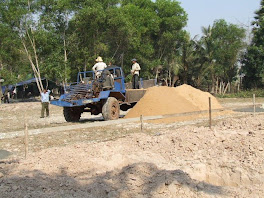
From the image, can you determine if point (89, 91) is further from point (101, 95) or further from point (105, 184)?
point (105, 184)

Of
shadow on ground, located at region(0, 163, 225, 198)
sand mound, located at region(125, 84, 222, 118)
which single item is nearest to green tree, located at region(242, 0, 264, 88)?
sand mound, located at region(125, 84, 222, 118)

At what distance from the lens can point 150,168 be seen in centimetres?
563

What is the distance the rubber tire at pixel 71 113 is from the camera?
13.9m

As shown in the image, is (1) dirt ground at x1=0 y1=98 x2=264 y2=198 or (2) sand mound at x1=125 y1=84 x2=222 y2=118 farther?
(2) sand mound at x1=125 y1=84 x2=222 y2=118

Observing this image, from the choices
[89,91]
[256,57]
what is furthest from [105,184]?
[256,57]

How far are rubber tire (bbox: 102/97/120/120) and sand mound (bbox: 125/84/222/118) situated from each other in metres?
0.72

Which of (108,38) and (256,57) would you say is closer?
(108,38)

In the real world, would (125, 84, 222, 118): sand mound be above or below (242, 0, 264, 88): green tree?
below

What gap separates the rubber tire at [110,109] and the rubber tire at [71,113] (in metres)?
1.82

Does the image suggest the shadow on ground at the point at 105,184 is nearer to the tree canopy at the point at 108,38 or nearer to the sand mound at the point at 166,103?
the sand mound at the point at 166,103

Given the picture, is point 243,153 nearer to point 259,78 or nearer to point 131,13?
point 131,13

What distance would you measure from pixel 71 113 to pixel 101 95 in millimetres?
2146

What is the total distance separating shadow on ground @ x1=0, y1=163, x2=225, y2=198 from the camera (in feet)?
15.7

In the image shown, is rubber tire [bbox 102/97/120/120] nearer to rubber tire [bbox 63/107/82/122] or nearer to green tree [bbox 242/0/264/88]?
rubber tire [bbox 63/107/82/122]
